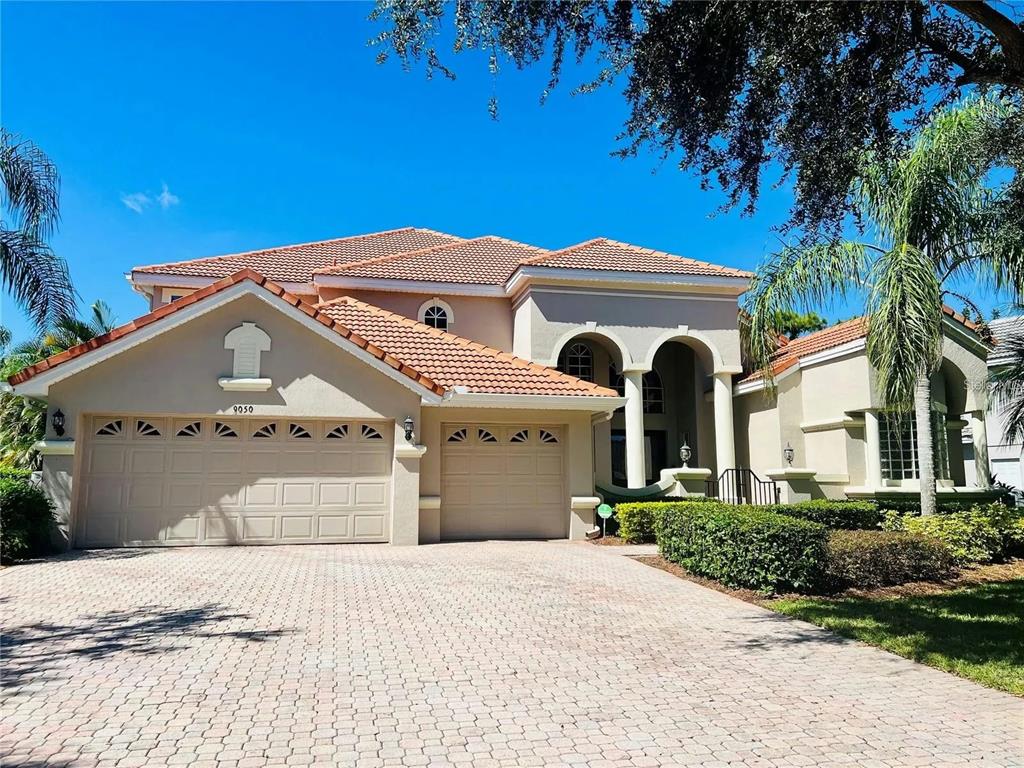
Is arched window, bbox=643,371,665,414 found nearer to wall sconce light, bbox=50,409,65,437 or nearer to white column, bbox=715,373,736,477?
white column, bbox=715,373,736,477

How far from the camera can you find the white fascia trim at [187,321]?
12.5 meters

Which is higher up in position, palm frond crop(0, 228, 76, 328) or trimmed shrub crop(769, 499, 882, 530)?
palm frond crop(0, 228, 76, 328)

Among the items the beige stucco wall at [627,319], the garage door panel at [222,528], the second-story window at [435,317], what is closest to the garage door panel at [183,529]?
the garage door panel at [222,528]

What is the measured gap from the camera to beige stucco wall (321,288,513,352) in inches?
801

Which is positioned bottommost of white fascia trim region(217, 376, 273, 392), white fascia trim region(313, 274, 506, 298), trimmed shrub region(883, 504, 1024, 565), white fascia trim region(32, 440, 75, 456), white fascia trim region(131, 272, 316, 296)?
trimmed shrub region(883, 504, 1024, 565)

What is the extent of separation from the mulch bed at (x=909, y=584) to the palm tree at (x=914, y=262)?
1977 mm

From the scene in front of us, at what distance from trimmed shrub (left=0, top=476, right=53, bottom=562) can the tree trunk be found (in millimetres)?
15455

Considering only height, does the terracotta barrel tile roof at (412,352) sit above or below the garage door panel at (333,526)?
above

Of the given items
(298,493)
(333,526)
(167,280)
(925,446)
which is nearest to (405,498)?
(333,526)

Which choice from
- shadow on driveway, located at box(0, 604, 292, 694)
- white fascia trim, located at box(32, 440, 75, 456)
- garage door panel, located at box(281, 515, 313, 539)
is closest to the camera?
shadow on driveway, located at box(0, 604, 292, 694)

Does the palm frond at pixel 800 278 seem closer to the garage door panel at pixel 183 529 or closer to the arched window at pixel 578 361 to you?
the arched window at pixel 578 361

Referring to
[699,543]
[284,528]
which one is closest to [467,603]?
[699,543]

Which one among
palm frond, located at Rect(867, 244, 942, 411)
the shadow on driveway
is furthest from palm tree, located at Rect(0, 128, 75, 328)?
palm frond, located at Rect(867, 244, 942, 411)

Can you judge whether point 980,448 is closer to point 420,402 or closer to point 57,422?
point 420,402
